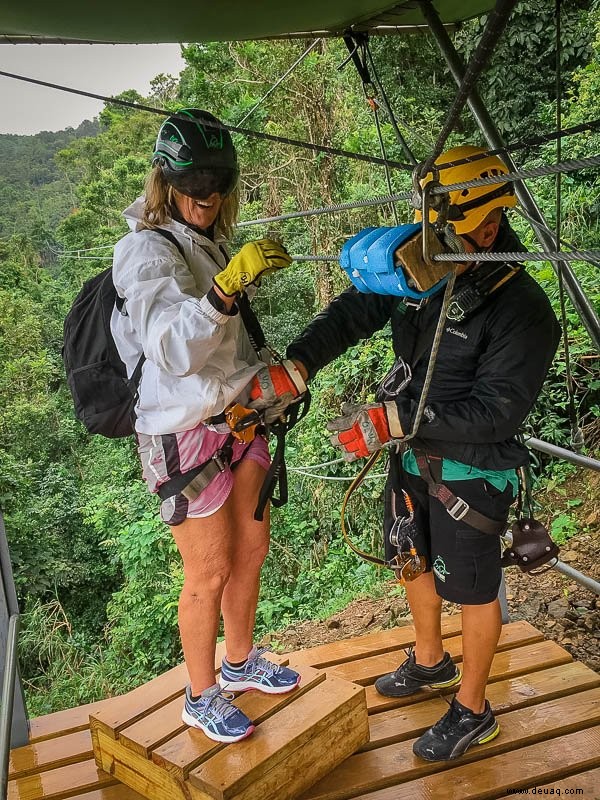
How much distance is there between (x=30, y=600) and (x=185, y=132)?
9.79m

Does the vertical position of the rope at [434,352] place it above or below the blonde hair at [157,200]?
below

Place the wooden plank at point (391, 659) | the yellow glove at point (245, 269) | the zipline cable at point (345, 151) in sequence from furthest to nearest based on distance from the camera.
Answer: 1. the wooden plank at point (391, 659)
2. the yellow glove at point (245, 269)
3. the zipline cable at point (345, 151)

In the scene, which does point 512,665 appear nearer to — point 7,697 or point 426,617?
point 426,617

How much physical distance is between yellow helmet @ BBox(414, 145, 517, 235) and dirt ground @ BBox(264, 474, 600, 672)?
2388 mm

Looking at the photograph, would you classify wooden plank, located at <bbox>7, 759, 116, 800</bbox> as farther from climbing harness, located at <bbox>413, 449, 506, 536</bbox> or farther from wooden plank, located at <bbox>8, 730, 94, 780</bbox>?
climbing harness, located at <bbox>413, 449, 506, 536</bbox>

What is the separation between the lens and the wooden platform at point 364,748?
207 centimetres

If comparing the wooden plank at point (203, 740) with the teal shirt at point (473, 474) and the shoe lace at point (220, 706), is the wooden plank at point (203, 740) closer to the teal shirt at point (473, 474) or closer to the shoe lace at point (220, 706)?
the shoe lace at point (220, 706)

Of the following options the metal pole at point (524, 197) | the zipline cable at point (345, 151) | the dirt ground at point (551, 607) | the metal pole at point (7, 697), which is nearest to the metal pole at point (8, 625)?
the metal pole at point (7, 697)

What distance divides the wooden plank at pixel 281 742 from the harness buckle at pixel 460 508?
66cm

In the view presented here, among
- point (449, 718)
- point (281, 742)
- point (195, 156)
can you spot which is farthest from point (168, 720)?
point (195, 156)

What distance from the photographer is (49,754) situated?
246 centimetres

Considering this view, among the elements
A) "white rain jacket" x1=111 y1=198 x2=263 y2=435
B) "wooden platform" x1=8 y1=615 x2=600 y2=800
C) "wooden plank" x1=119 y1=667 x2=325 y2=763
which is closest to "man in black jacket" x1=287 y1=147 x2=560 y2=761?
"wooden platform" x1=8 y1=615 x2=600 y2=800

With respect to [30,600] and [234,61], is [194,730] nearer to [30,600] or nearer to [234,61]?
[30,600]

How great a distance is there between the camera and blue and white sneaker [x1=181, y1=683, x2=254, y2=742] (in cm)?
210
